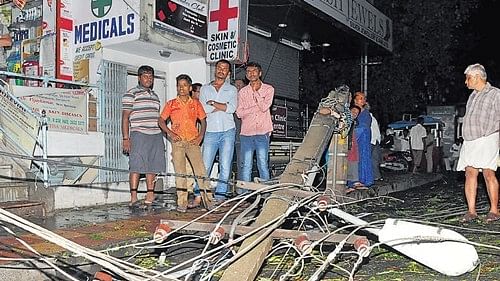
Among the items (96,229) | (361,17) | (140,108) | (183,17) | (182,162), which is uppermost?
(361,17)

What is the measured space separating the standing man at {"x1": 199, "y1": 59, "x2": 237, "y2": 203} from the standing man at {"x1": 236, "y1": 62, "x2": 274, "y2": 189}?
18 centimetres

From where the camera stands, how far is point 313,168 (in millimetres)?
4895

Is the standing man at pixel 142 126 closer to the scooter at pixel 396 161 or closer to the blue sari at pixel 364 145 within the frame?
the blue sari at pixel 364 145

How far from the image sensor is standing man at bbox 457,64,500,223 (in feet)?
21.7

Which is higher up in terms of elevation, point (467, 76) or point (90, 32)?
point (90, 32)

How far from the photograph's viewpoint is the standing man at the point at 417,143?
18.5 m

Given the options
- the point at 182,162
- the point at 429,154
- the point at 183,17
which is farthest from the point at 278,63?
the point at 182,162

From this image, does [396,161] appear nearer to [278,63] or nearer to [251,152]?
[278,63]

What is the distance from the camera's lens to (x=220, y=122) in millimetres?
7695

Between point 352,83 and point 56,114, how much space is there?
15920mm

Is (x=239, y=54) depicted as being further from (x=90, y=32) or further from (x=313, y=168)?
(x=313, y=168)

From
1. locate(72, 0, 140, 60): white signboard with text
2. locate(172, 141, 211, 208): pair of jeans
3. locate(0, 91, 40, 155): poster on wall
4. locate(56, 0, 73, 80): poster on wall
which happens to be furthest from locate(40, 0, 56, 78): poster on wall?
locate(172, 141, 211, 208): pair of jeans

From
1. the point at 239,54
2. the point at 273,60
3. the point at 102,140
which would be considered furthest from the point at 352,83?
the point at 102,140

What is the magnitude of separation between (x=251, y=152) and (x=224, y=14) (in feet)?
9.08
